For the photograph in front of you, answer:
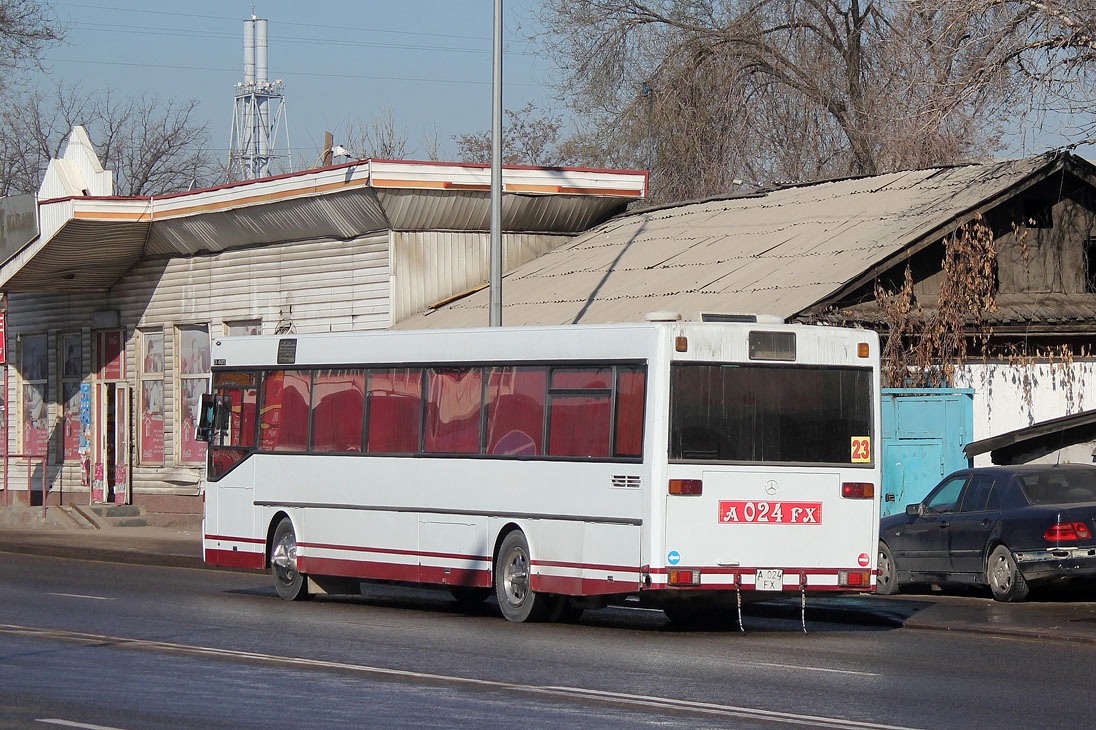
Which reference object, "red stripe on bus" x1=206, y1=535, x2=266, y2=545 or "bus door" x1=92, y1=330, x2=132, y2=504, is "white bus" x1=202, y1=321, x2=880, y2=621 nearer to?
"red stripe on bus" x1=206, y1=535, x2=266, y2=545

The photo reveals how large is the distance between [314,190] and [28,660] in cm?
1789

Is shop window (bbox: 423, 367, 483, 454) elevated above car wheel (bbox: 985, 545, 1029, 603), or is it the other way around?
shop window (bbox: 423, 367, 483, 454)

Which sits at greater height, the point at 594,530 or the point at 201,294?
the point at 201,294

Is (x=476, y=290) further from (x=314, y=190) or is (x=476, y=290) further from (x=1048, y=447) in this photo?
(x=1048, y=447)

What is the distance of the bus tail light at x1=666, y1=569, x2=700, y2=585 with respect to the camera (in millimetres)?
15180

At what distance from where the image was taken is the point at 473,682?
1168 centimetres

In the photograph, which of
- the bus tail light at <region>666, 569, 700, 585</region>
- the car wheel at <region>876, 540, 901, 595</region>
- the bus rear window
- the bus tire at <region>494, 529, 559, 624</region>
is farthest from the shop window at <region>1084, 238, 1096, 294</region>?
the bus tail light at <region>666, 569, 700, 585</region>

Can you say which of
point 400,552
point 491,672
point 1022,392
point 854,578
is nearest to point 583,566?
point 854,578

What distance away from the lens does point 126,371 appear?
36.5 meters

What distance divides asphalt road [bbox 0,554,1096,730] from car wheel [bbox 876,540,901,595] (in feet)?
9.39

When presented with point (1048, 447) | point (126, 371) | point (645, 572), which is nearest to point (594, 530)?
point (645, 572)

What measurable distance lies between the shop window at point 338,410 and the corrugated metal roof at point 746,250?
19.0ft

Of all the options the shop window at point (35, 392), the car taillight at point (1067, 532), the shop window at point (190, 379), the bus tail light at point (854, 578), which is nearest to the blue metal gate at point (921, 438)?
the car taillight at point (1067, 532)

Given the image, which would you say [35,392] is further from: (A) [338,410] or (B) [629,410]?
(B) [629,410]
